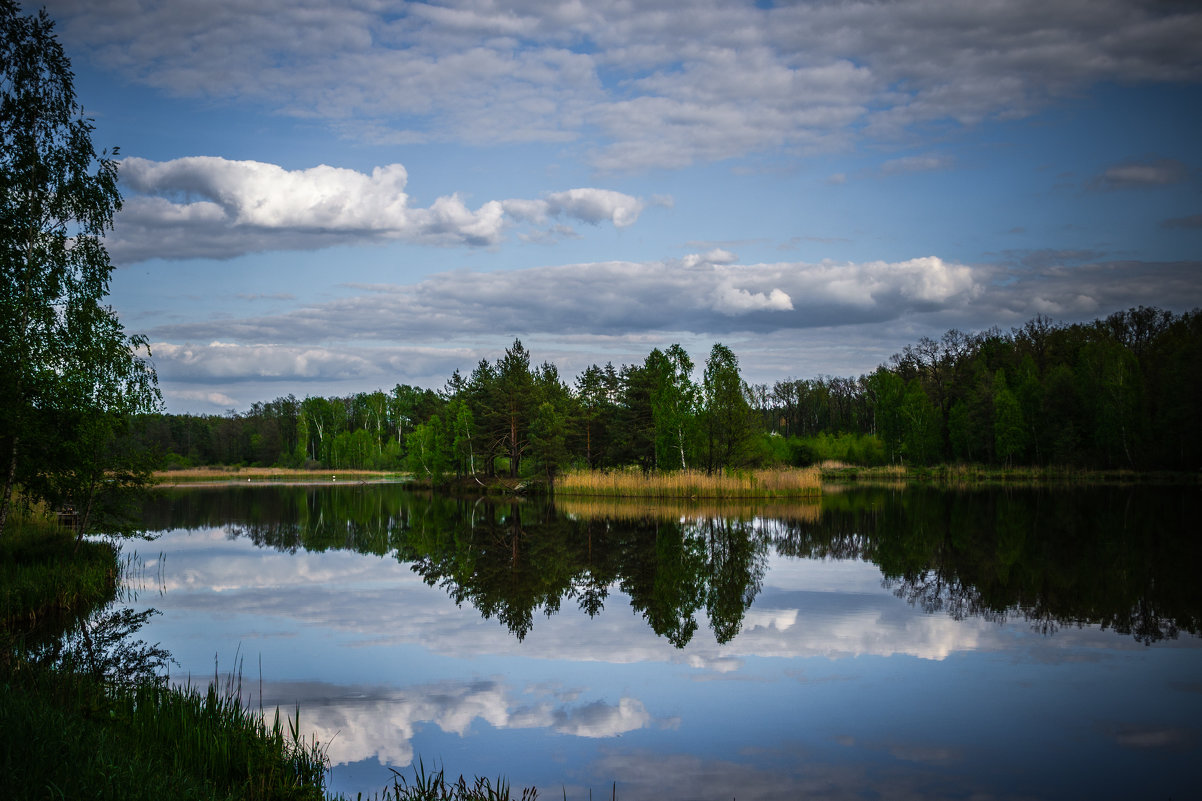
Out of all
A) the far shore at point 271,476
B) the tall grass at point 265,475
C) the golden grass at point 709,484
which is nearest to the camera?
the golden grass at point 709,484

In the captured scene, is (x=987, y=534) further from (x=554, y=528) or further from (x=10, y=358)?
(x=10, y=358)

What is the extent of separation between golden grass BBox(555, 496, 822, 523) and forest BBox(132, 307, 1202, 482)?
3.87m

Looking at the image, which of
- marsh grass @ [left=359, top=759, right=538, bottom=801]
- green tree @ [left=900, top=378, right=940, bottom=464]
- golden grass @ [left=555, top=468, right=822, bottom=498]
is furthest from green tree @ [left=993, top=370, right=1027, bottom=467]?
marsh grass @ [left=359, top=759, right=538, bottom=801]

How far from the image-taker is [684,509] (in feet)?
113

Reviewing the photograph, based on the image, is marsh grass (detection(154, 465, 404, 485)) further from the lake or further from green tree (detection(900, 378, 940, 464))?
the lake

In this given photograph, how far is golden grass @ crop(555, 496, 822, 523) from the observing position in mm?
31375

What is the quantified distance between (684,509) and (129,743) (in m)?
29.4

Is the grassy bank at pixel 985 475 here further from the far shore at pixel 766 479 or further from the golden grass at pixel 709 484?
the golden grass at pixel 709 484

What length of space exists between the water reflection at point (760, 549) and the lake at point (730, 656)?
0.13 m

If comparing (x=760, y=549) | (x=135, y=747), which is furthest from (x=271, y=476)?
(x=135, y=747)

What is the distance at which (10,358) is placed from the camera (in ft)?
43.9

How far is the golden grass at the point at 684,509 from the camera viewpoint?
103 feet

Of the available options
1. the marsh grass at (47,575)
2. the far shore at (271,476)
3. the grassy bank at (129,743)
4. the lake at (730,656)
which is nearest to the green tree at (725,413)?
the lake at (730,656)

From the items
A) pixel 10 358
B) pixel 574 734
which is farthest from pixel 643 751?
pixel 10 358
